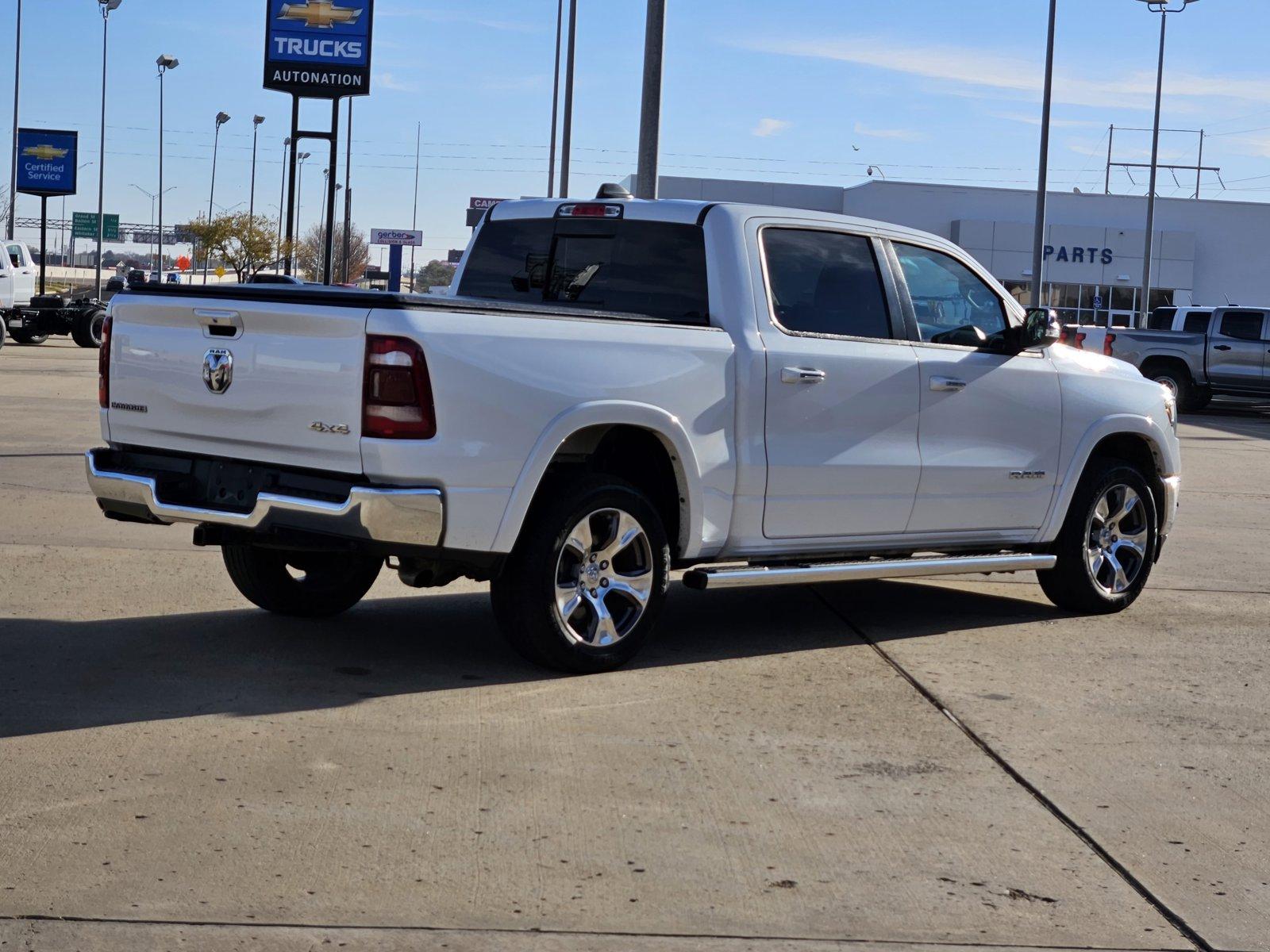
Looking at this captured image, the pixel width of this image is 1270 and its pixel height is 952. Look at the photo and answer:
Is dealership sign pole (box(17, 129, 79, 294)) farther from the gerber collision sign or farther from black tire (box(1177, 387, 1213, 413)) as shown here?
black tire (box(1177, 387, 1213, 413))

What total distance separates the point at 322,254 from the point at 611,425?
307ft

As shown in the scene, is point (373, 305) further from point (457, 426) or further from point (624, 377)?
point (624, 377)

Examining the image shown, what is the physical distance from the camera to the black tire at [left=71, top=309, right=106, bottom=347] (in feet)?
110

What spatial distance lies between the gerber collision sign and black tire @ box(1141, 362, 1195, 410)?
1737cm

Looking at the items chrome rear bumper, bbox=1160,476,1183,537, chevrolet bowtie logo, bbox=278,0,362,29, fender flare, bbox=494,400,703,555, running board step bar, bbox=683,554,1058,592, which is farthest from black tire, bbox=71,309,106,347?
fender flare, bbox=494,400,703,555

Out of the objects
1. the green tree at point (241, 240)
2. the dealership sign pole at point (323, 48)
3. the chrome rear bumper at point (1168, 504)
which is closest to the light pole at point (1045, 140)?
Answer: the dealership sign pole at point (323, 48)

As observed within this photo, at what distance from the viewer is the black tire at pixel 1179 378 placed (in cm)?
3006

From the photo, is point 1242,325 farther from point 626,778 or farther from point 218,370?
point 626,778

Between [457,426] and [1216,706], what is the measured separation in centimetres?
327

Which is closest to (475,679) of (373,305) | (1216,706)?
(373,305)

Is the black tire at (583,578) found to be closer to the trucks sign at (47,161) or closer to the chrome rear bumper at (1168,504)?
the chrome rear bumper at (1168,504)

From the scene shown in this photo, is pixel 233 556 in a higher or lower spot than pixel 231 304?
lower

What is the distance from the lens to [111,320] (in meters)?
6.91

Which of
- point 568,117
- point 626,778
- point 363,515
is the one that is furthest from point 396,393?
point 568,117
